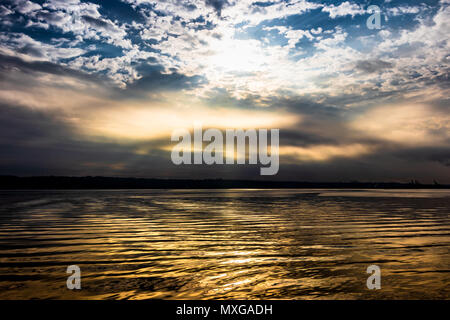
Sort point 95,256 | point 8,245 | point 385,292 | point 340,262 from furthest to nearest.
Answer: point 8,245, point 95,256, point 340,262, point 385,292

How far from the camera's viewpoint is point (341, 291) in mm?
8367

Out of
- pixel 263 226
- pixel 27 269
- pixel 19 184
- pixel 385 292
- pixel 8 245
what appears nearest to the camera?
pixel 385 292

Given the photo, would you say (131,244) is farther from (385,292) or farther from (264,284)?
(385,292)

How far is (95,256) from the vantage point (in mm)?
12594

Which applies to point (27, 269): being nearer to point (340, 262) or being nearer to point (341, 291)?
point (341, 291)

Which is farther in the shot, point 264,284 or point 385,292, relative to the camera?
point 264,284

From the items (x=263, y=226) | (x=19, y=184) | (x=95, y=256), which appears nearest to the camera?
(x=95, y=256)
